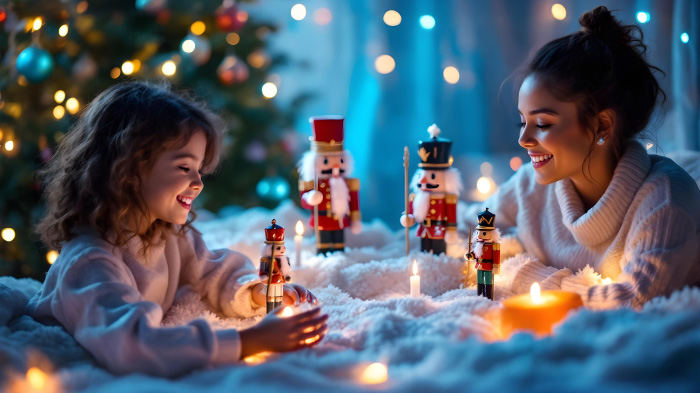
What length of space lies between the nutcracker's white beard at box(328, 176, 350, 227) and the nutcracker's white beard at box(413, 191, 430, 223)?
22 cm

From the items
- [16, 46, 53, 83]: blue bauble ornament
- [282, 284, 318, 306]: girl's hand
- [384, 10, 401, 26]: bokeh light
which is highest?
[384, 10, 401, 26]: bokeh light

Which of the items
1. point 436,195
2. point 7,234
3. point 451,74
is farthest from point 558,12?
point 7,234

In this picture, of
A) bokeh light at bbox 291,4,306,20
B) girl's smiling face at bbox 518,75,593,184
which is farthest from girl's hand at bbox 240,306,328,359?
bokeh light at bbox 291,4,306,20

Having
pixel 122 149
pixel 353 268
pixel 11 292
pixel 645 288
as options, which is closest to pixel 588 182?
pixel 645 288

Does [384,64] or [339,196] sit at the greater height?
[384,64]

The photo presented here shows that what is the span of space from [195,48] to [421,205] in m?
1.14

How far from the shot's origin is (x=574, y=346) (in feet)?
3.56

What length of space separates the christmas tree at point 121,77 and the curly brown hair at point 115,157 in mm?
621

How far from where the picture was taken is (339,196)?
2.07 meters

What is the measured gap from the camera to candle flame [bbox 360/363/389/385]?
3.61 feet

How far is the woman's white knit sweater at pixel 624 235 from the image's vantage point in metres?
1.45

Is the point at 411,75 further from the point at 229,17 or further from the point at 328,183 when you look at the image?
the point at 328,183

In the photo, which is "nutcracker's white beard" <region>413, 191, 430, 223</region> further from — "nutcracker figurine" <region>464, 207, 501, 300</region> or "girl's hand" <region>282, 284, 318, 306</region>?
"girl's hand" <region>282, 284, 318, 306</region>

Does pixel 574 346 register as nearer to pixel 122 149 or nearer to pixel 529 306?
pixel 529 306
